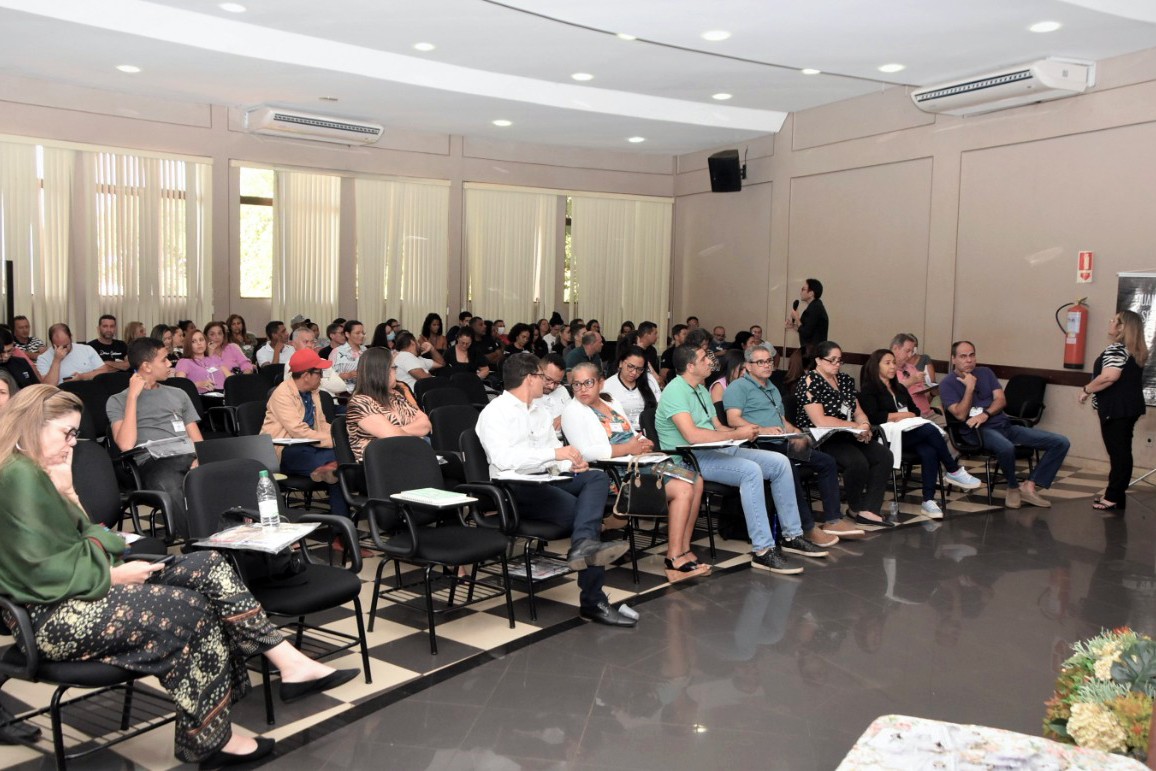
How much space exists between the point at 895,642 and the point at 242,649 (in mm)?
2788

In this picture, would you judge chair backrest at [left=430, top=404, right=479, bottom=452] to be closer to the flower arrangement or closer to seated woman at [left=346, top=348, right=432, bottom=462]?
seated woman at [left=346, top=348, right=432, bottom=462]

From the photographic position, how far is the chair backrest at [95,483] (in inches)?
163

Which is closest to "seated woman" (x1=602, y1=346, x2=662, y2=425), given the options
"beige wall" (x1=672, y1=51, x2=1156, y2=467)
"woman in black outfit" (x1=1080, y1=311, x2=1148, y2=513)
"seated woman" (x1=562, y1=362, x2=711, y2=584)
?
"seated woman" (x1=562, y1=362, x2=711, y2=584)

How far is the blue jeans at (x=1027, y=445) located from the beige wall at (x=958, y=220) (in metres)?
1.82

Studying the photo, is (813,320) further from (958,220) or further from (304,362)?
(304,362)

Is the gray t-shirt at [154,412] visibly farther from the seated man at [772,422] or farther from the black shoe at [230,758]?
the seated man at [772,422]

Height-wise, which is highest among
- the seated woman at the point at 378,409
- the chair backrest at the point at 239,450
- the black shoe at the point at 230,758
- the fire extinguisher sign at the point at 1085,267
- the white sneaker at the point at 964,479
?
the fire extinguisher sign at the point at 1085,267

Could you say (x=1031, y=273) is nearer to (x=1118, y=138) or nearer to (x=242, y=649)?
(x=1118, y=138)

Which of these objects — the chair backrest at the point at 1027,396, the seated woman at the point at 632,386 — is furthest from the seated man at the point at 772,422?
the chair backrest at the point at 1027,396

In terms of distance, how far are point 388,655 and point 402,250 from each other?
9935 millimetres

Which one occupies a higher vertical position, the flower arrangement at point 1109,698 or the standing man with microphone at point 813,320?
the standing man with microphone at point 813,320

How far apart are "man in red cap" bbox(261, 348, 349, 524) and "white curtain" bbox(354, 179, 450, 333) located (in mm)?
7523

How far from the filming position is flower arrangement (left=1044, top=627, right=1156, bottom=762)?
2332 mm

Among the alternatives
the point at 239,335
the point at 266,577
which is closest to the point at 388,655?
the point at 266,577
